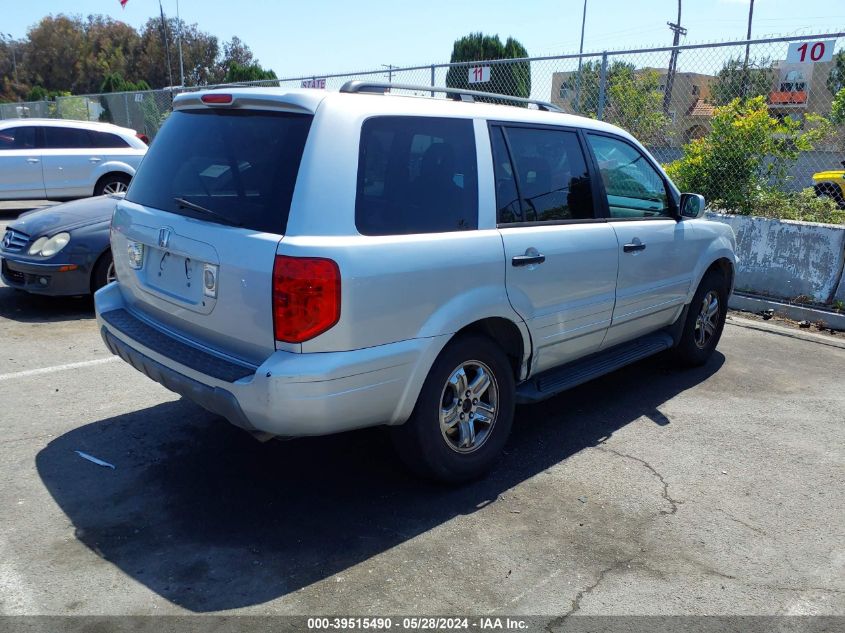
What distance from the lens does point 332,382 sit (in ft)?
10.3

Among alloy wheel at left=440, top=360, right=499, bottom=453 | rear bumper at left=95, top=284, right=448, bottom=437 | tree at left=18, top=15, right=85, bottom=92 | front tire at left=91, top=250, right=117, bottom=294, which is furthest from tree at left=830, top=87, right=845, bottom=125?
tree at left=18, top=15, right=85, bottom=92

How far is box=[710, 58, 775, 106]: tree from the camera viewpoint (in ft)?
29.1

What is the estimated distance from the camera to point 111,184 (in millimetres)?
13219

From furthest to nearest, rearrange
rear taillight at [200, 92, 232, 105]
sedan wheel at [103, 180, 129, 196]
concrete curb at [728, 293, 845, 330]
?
sedan wheel at [103, 180, 129, 196], concrete curb at [728, 293, 845, 330], rear taillight at [200, 92, 232, 105]

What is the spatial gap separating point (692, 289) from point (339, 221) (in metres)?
3.44

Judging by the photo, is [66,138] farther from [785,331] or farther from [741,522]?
[741,522]

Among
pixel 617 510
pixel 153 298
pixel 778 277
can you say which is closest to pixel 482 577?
pixel 617 510

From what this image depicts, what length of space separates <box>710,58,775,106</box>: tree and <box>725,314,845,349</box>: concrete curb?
294cm

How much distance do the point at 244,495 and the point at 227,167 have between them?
65.0 inches

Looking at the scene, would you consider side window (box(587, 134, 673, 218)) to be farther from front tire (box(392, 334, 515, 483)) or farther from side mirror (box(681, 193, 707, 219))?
front tire (box(392, 334, 515, 483))

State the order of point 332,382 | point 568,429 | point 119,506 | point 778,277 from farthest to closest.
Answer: point 778,277 → point 568,429 → point 119,506 → point 332,382

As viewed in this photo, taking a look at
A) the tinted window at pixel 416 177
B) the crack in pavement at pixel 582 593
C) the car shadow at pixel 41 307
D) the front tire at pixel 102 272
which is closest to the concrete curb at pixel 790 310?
the tinted window at pixel 416 177

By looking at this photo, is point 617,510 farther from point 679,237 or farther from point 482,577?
point 679,237

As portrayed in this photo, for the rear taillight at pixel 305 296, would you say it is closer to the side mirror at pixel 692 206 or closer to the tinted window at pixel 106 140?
the side mirror at pixel 692 206
